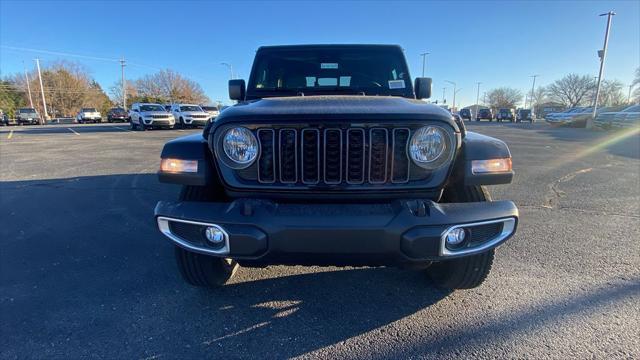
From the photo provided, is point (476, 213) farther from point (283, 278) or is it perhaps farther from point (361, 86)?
point (361, 86)

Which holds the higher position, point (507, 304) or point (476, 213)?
point (476, 213)

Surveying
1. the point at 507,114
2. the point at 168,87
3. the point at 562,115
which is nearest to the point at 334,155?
the point at 562,115

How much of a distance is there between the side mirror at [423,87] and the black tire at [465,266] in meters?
1.50

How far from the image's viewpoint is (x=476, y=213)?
189 centimetres

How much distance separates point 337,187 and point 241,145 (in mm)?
626

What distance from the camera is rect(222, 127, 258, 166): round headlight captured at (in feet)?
6.73

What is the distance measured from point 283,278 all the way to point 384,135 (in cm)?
154

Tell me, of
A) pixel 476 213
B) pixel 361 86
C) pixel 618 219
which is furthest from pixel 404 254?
pixel 618 219

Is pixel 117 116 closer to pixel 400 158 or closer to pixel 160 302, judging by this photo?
pixel 160 302

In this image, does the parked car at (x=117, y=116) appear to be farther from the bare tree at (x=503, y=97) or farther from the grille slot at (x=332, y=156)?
the bare tree at (x=503, y=97)

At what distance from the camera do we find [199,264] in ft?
7.96

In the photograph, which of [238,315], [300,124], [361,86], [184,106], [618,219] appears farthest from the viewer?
[184,106]

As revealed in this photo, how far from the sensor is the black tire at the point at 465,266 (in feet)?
7.16

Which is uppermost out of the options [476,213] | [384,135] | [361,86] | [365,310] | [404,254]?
[361,86]
